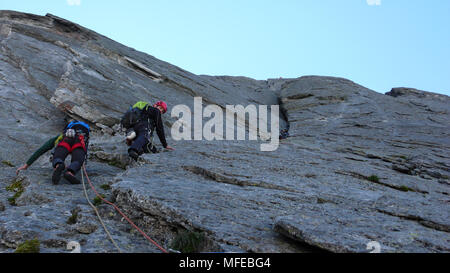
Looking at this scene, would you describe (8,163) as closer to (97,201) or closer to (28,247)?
(97,201)

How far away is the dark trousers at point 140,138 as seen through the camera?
11.4 metres

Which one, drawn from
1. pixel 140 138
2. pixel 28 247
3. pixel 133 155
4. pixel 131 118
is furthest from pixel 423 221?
pixel 131 118

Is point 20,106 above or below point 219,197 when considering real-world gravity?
above

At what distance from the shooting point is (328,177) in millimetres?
11500

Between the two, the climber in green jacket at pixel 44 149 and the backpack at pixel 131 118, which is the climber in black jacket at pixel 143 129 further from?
the climber in green jacket at pixel 44 149

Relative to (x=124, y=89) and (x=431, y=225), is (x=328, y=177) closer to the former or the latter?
(x=431, y=225)

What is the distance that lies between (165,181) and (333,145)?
14.4 m

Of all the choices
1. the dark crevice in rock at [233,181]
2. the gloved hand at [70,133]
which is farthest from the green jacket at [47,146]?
the dark crevice in rock at [233,181]

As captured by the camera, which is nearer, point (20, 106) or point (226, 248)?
point (226, 248)

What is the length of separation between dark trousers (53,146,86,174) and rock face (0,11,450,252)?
0.53 m

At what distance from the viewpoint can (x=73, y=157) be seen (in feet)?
32.1

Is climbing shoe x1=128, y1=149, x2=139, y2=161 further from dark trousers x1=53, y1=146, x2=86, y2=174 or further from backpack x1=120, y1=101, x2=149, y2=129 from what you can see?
dark trousers x1=53, y1=146, x2=86, y2=174

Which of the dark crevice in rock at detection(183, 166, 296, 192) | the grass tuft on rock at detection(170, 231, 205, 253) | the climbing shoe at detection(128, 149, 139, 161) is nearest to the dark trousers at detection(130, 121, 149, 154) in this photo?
the climbing shoe at detection(128, 149, 139, 161)

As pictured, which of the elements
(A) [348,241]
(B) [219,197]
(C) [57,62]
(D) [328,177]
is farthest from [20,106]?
(A) [348,241]
